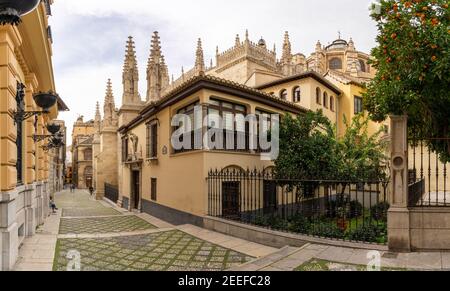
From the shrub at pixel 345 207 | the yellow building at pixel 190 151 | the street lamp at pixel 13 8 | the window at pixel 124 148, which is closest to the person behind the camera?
the street lamp at pixel 13 8

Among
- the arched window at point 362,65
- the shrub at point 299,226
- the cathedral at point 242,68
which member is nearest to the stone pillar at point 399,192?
the shrub at point 299,226

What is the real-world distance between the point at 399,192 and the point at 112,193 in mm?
24908

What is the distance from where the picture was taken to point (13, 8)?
125 inches

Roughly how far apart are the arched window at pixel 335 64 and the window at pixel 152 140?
4588 centimetres

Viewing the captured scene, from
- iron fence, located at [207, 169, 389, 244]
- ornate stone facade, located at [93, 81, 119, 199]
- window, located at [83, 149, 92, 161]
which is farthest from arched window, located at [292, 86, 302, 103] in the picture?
window, located at [83, 149, 92, 161]

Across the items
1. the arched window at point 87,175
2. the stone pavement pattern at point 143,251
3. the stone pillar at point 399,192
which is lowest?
the arched window at point 87,175

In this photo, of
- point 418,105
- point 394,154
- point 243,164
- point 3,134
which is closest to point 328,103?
point 243,164

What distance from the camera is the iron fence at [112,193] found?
83.2ft

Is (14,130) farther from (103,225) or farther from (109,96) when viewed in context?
(109,96)

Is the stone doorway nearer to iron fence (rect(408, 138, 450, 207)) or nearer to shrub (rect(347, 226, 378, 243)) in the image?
shrub (rect(347, 226, 378, 243))

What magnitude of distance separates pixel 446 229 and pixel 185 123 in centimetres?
996

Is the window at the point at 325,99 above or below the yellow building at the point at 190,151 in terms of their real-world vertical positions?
above

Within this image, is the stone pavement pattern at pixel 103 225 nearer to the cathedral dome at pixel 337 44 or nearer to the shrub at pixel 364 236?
the shrub at pixel 364 236

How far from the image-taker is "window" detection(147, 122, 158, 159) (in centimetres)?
1627
